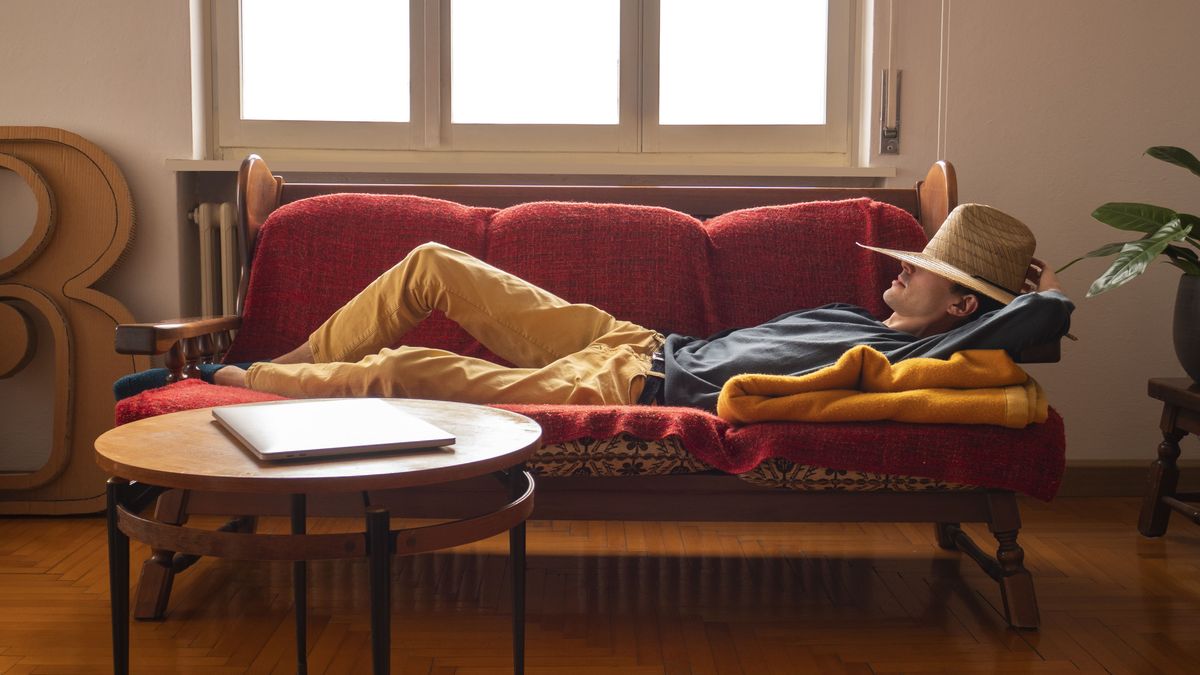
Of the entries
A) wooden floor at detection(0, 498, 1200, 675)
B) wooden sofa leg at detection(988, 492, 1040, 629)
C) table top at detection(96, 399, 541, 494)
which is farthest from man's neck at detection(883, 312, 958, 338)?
table top at detection(96, 399, 541, 494)

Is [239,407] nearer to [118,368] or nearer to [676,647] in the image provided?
[676,647]

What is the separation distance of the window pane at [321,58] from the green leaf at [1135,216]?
2012 millimetres

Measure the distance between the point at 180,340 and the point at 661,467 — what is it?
1.06 metres

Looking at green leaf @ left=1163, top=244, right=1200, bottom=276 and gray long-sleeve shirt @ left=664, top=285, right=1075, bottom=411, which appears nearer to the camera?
gray long-sleeve shirt @ left=664, top=285, right=1075, bottom=411

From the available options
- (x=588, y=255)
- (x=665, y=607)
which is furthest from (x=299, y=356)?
(x=665, y=607)

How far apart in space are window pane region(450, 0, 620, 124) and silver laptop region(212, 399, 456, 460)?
5.92 feet

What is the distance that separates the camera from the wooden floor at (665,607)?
71.3 inches

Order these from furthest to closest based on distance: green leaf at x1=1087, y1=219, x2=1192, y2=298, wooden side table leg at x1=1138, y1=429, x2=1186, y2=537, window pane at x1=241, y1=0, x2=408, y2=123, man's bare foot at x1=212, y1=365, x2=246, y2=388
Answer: window pane at x1=241, y1=0, x2=408, y2=123 < wooden side table leg at x1=1138, y1=429, x2=1186, y2=537 < green leaf at x1=1087, y1=219, x2=1192, y2=298 < man's bare foot at x1=212, y1=365, x2=246, y2=388

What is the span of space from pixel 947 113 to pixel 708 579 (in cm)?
161

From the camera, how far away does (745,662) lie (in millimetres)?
1799

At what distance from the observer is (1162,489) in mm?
2660

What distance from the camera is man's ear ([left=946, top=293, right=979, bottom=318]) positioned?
2.20m

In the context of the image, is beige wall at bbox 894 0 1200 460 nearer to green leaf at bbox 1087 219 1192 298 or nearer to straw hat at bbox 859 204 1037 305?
green leaf at bbox 1087 219 1192 298

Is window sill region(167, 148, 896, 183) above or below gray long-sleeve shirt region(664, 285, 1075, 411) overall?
above
